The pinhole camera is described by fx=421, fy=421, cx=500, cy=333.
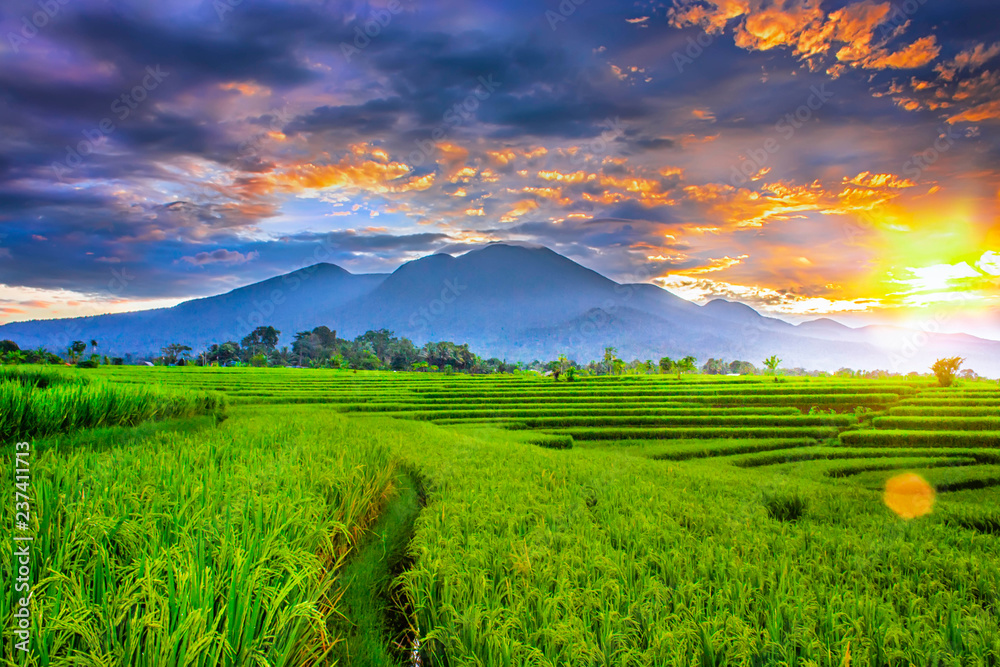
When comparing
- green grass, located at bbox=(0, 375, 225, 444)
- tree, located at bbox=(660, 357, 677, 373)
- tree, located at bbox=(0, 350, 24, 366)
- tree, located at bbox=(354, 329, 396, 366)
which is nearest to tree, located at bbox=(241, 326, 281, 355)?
tree, located at bbox=(354, 329, 396, 366)

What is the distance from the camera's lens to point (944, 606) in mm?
3682

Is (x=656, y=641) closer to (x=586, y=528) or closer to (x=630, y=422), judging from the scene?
(x=586, y=528)

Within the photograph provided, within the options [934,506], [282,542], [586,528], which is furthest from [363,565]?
[934,506]

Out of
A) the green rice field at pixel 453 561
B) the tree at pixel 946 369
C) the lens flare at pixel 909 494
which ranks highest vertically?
the tree at pixel 946 369

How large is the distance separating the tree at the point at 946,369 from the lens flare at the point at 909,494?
3005cm

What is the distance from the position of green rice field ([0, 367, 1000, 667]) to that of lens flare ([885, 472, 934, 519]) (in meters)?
0.35

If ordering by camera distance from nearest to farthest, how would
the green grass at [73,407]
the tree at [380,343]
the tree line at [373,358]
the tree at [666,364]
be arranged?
the green grass at [73,407], the tree at [666,364], the tree line at [373,358], the tree at [380,343]

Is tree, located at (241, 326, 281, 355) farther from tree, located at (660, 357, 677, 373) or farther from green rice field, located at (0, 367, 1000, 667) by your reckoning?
green rice field, located at (0, 367, 1000, 667)

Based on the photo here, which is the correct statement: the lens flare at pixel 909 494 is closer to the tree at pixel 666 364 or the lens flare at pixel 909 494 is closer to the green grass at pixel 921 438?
the green grass at pixel 921 438

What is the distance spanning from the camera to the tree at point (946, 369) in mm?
33688

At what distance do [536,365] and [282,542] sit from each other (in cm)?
13610

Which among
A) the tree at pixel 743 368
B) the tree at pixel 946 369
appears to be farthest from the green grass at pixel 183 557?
the tree at pixel 743 368

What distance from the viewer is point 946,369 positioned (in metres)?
34.0

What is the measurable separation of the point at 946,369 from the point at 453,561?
47.2m
